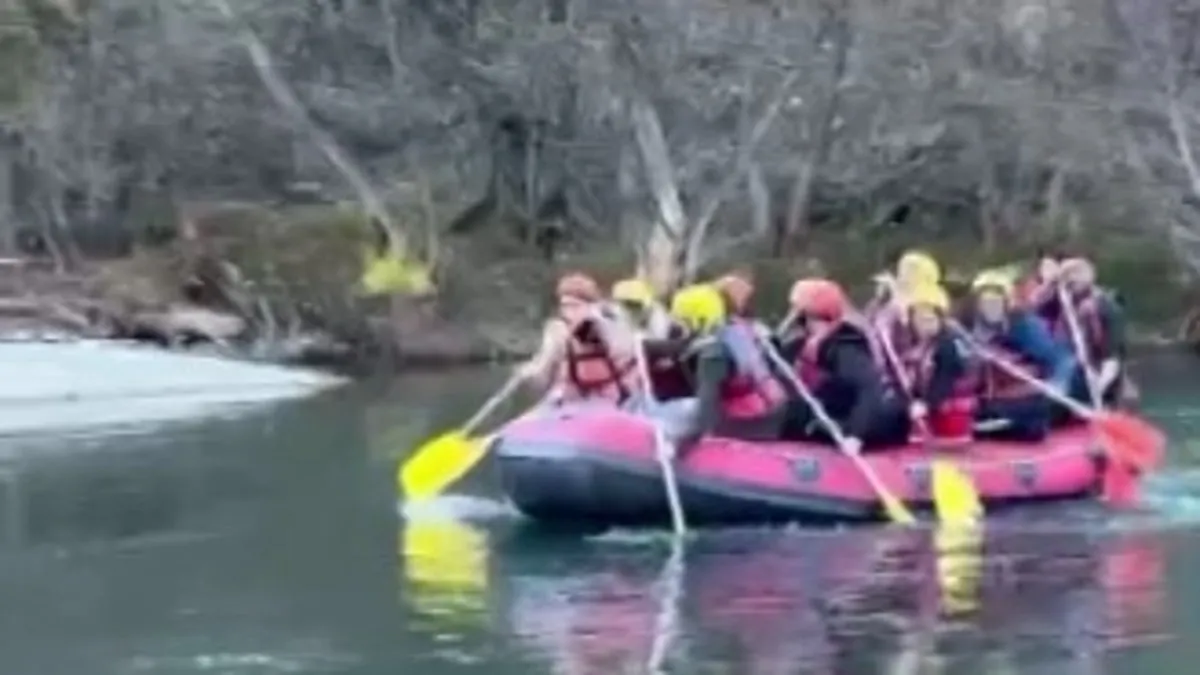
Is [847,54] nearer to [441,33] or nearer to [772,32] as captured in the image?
[772,32]

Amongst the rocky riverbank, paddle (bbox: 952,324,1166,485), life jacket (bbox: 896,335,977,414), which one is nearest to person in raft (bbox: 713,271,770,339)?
life jacket (bbox: 896,335,977,414)

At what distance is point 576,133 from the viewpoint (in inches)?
1660

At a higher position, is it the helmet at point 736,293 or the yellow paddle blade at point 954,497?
the helmet at point 736,293

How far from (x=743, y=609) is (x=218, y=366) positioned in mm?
19389

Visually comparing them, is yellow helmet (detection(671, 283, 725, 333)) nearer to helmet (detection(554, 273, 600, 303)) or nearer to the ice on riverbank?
helmet (detection(554, 273, 600, 303))

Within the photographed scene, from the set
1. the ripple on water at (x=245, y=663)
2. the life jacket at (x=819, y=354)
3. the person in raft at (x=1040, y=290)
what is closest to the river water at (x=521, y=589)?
the ripple on water at (x=245, y=663)

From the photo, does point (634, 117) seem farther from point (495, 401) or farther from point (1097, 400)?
point (495, 401)

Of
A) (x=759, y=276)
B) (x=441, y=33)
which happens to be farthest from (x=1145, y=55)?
(x=441, y=33)

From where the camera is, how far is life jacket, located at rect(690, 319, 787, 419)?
19031mm

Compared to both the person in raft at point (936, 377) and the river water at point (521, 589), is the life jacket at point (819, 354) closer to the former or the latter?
the person in raft at point (936, 377)

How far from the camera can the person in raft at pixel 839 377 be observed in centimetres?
1933

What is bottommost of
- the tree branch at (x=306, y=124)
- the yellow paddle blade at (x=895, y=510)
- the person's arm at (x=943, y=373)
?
the yellow paddle blade at (x=895, y=510)

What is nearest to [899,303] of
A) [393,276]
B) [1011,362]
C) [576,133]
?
[1011,362]

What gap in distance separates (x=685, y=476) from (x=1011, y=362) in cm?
303
